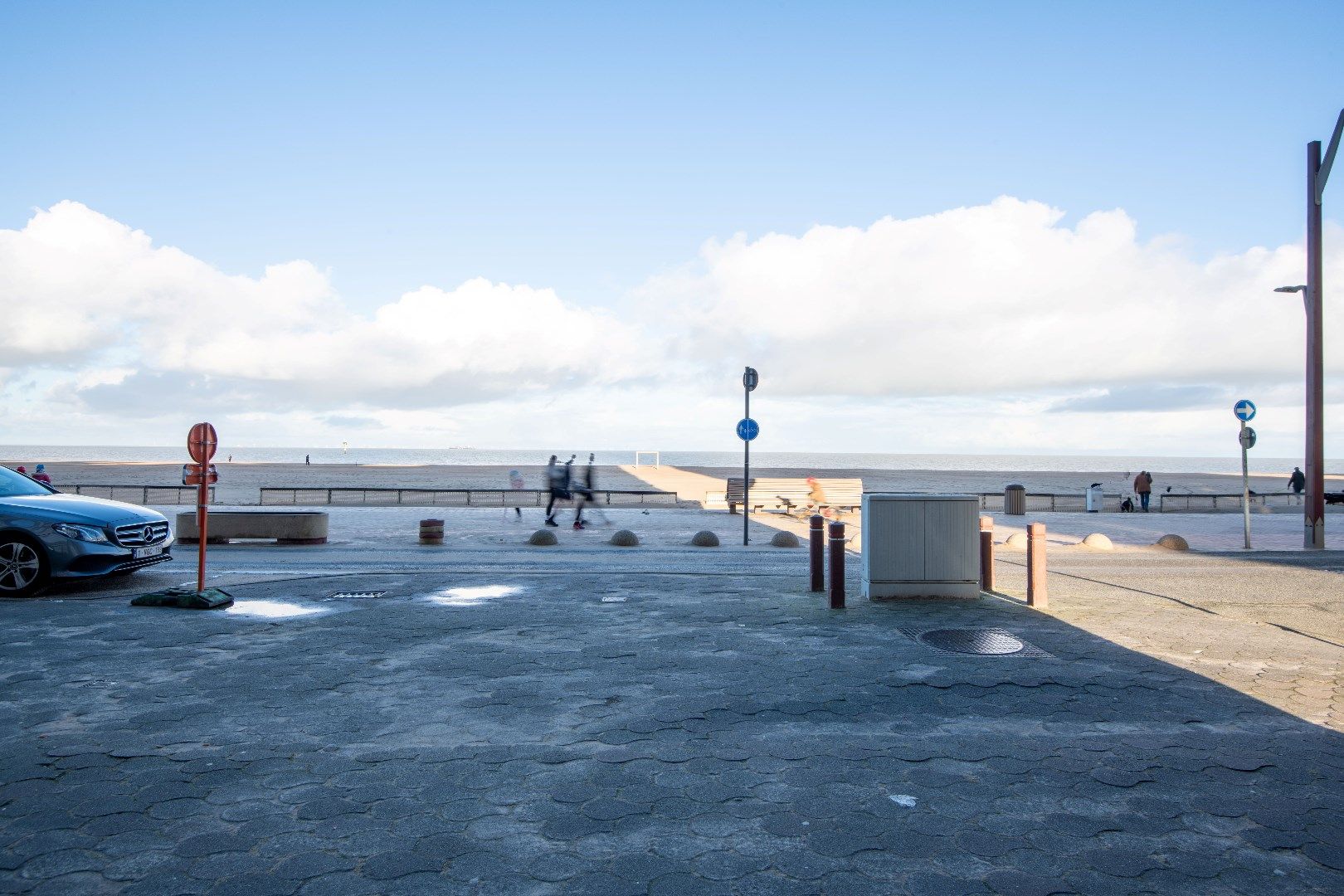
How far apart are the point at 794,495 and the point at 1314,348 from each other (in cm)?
1412

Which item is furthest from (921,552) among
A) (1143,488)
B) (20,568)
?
(1143,488)

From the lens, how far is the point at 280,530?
56.8 feet

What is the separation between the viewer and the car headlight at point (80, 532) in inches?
412

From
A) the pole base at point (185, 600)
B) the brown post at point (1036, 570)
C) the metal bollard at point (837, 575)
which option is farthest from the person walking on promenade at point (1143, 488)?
the pole base at point (185, 600)

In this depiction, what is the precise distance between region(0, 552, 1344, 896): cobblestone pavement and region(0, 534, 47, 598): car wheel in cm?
218

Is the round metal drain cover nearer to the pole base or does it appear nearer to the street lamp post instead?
the pole base

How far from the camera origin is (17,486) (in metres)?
11.4

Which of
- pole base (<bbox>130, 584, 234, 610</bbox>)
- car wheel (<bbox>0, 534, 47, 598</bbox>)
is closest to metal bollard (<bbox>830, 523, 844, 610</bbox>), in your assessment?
pole base (<bbox>130, 584, 234, 610</bbox>)

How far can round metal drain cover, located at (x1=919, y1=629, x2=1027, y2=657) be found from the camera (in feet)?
25.3

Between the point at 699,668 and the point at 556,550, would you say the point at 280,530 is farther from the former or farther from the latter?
the point at 699,668

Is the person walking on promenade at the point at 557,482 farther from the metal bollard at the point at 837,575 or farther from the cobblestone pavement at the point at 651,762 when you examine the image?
the cobblestone pavement at the point at 651,762

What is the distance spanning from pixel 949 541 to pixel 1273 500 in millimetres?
43135

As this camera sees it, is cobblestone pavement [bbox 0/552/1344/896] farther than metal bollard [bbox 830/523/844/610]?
No

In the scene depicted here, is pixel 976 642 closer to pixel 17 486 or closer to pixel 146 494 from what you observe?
pixel 17 486
